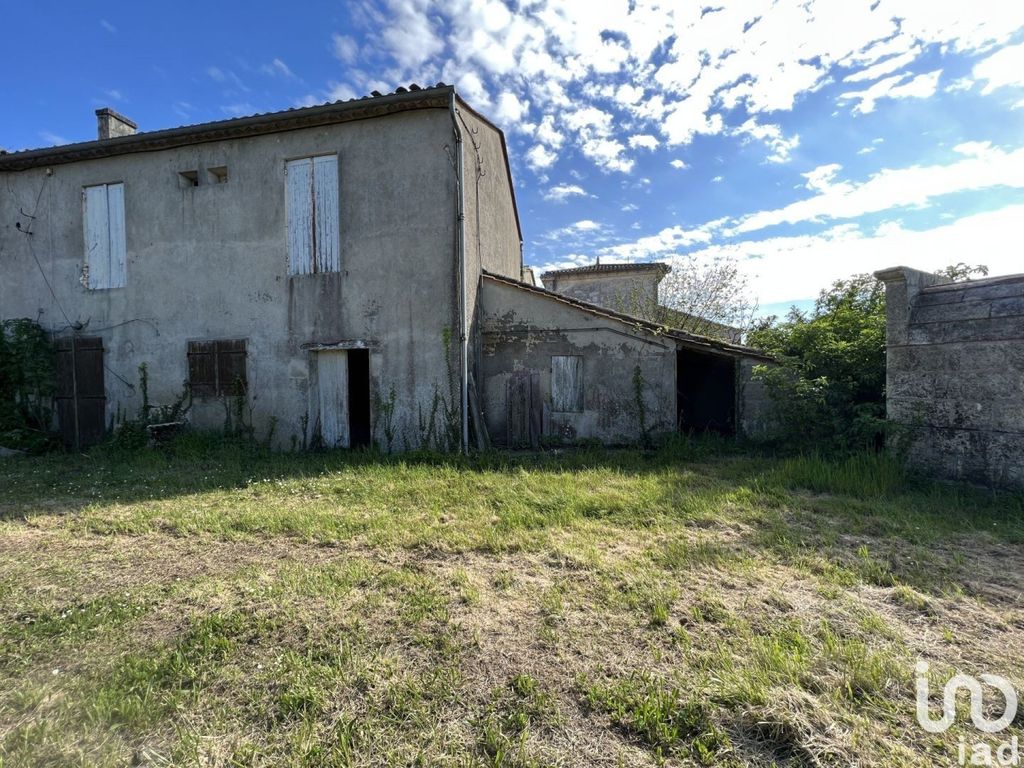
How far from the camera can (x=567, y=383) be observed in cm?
859

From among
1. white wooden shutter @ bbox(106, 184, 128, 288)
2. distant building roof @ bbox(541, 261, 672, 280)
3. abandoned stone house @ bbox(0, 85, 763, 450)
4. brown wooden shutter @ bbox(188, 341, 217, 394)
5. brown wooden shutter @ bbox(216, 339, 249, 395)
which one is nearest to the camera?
abandoned stone house @ bbox(0, 85, 763, 450)

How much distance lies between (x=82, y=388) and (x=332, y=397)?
5.51 metres

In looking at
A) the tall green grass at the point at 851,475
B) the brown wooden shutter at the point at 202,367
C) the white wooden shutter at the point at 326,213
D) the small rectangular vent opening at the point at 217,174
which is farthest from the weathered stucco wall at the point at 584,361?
the small rectangular vent opening at the point at 217,174

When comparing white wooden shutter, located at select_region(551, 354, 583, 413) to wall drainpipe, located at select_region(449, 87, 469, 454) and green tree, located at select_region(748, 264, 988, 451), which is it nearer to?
wall drainpipe, located at select_region(449, 87, 469, 454)

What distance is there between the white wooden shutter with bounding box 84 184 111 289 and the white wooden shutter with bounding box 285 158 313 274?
4.03 m

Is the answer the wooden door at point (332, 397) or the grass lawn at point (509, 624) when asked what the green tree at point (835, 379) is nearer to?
the grass lawn at point (509, 624)

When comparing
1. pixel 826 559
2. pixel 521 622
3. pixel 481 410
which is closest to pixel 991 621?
pixel 826 559

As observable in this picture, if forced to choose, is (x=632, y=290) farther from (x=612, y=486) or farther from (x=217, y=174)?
(x=217, y=174)

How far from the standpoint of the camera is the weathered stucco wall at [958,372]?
5.20m

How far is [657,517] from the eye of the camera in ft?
15.9

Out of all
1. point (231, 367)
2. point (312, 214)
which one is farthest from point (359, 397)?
point (312, 214)

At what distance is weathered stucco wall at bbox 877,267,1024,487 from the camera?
5.20 m

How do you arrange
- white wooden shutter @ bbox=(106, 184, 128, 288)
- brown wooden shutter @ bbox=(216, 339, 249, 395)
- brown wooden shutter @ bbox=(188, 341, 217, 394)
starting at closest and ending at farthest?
brown wooden shutter @ bbox=(216, 339, 249, 395)
brown wooden shutter @ bbox=(188, 341, 217, 394)
white wooden shutter @ bbox=(106, 184, 128, 288)

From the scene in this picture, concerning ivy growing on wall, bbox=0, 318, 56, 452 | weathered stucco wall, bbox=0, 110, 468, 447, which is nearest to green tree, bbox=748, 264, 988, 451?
weathered stucco wall, bbox=0, 110, 468, 447
